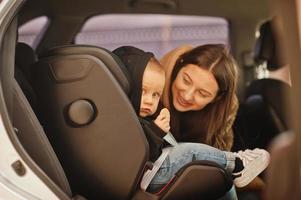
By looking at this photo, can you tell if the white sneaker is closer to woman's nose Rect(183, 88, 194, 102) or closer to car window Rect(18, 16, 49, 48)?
woman's nose Rect(183, 88, 194, 102)

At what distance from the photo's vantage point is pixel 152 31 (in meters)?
1.73

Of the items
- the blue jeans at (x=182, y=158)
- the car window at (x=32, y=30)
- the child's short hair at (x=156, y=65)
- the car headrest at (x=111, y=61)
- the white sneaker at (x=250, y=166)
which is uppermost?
the car window at (x=32, y=30)

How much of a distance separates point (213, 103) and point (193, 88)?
0.27 feet

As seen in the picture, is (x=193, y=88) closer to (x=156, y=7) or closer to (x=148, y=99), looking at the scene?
(x=148, y=99)

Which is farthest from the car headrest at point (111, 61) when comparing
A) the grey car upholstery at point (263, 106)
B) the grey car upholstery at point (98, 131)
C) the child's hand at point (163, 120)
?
the grey car upholstery at point (263, 106)

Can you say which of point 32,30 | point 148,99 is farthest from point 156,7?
point 32,30

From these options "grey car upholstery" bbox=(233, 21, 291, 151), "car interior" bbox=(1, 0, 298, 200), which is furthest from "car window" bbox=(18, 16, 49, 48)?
"grey car upholstery" bbox=(233, 21, 291, 151)

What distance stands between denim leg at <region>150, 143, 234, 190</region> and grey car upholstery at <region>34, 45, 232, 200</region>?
0.02m

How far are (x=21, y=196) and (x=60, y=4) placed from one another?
0.69m

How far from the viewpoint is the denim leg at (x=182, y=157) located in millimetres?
1670

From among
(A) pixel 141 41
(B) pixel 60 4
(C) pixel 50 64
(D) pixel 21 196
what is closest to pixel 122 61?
(A) pixel 141 41

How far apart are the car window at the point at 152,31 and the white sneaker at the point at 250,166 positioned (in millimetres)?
384

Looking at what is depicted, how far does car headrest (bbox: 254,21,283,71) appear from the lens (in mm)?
1717

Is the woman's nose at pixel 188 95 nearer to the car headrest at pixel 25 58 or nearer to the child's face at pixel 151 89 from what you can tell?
Result: the child's face at pixel 151 89
